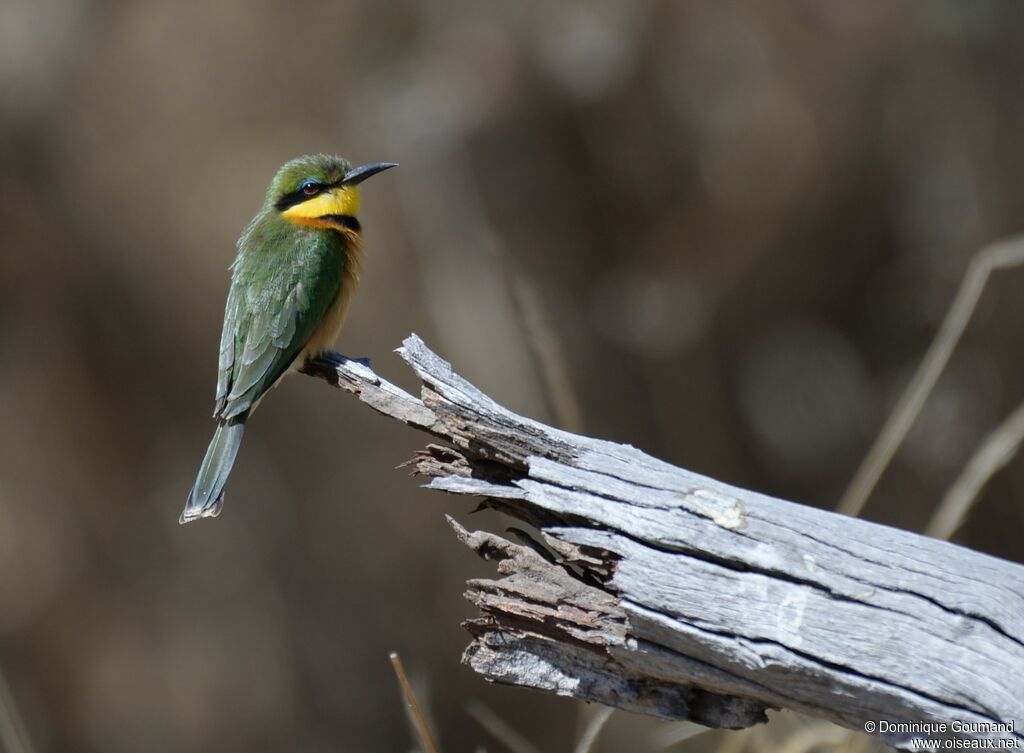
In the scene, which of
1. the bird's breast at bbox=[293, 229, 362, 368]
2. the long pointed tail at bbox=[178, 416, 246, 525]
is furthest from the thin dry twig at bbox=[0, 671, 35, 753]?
the bird's breast at bbox=[293, 229, 362, 368]

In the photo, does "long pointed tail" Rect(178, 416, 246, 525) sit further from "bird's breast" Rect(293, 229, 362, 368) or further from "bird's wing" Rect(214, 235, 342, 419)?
"bird's breast" Rect(293, 229, 362, 368)

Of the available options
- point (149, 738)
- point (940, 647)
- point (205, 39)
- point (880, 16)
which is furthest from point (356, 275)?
point (880, 16)

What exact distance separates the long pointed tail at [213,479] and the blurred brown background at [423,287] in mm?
2252

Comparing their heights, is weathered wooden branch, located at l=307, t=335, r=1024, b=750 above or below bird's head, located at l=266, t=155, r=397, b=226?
below

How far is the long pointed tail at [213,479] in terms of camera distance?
9.35 ft

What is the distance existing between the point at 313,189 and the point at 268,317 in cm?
55

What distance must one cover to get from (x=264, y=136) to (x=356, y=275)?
7.36 ft

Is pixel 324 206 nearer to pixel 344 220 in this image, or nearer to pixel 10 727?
pixel 344 220

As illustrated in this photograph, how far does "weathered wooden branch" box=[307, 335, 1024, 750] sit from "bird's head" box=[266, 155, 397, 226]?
1.60 metres

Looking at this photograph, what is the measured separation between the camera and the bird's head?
347cm

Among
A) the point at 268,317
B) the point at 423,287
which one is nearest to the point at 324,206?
the point at 268,317

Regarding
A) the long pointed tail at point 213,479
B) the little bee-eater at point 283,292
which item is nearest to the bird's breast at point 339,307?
the little bee-eater at point 283,292

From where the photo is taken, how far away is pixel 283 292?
319cm

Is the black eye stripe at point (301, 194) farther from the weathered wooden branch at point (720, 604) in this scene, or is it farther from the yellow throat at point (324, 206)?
the weathered wooden branch at point (720, 604)
